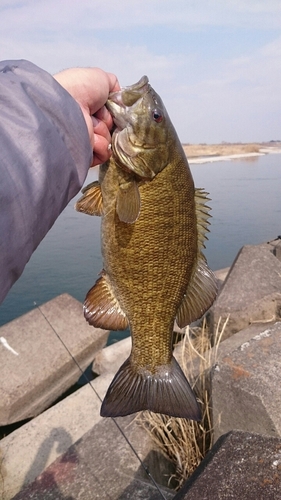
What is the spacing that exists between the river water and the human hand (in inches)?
122

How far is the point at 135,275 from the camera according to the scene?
7.05 ft

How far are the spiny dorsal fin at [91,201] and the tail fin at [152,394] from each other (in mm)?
834

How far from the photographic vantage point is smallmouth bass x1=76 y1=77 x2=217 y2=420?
205 cm

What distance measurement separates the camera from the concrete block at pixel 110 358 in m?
5.80

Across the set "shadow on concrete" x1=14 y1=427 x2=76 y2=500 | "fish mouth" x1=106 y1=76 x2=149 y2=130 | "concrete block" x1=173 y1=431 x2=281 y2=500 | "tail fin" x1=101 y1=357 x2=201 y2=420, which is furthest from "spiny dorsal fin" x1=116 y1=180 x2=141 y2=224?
"shadow on concrete" x1=14 y1=427 x2=76 y2=500

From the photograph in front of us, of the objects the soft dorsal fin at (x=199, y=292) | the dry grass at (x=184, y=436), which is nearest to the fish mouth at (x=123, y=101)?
the soft dorsal fin at (x=199, y=292)

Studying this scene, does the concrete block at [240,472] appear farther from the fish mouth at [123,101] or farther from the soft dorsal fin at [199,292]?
the fish mouth at [123,101]

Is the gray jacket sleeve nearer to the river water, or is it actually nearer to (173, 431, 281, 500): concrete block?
(173, 431, 281, 500): concrete block

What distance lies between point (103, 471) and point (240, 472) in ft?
4.80

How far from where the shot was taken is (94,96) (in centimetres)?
187

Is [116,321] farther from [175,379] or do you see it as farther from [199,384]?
[199,384]

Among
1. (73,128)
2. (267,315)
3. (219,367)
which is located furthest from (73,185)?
(267,315)

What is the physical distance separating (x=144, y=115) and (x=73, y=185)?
1.82 ft

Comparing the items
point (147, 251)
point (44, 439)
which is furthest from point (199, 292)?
point (44, 439)
